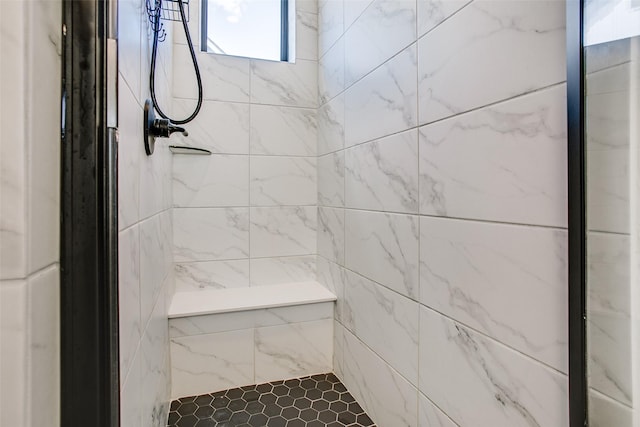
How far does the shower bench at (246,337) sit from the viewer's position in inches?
60.9

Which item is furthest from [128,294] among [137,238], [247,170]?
[247,170]

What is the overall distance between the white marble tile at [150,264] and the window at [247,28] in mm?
1296

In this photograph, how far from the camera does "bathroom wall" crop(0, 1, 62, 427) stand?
1.11ft

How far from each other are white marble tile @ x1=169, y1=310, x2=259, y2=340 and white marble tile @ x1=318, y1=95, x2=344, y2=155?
960mm

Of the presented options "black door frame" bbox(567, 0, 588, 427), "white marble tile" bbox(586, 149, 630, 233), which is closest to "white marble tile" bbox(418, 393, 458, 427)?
"black door frame" bbox(567, 0, 588, 427)

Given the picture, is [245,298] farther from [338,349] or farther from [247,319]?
[338,349]

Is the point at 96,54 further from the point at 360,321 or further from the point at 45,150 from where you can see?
the point at 360,321

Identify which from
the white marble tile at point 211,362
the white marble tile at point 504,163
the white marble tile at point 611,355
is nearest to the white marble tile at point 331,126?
the white marble tile at point 504,163

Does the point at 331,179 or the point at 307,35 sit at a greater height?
the point at 307,35

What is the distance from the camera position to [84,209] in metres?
0.43

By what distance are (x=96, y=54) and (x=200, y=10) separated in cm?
176

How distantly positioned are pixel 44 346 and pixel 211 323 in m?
1.26

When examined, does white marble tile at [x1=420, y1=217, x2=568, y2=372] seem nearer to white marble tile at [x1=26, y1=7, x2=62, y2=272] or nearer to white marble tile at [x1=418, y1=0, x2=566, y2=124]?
white marble tile at [x1=418, y1=0, x2=566, y2=124]

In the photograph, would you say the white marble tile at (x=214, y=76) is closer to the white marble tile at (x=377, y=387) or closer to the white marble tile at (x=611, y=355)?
the white marble tile at (x=377, y=387)
